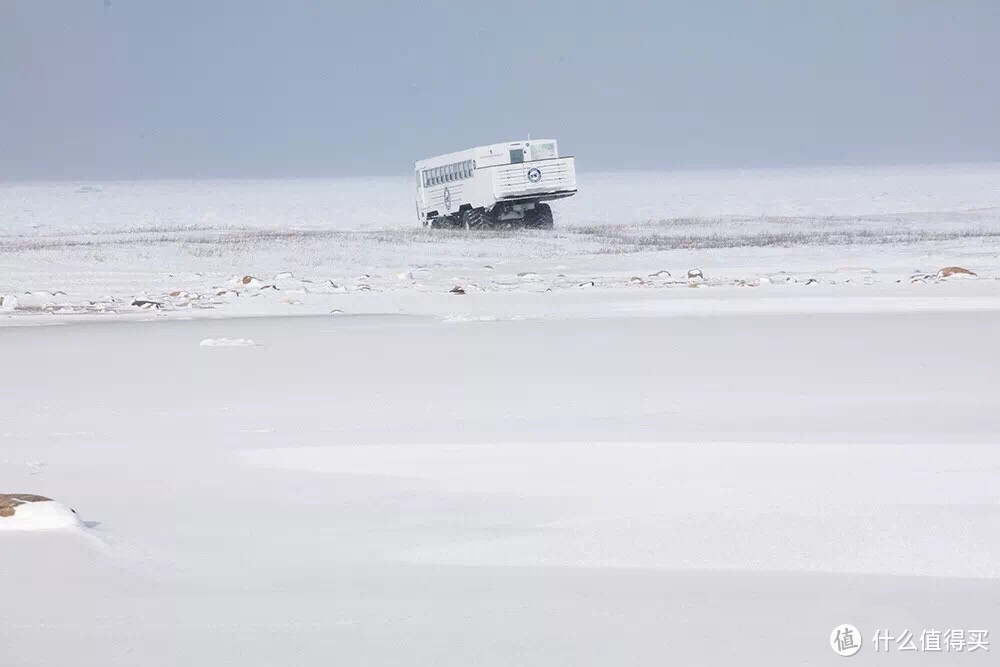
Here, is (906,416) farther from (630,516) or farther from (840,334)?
(840,334)

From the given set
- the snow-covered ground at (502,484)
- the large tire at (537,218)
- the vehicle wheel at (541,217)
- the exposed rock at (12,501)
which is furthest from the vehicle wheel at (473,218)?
the exposed rock at (12,501)

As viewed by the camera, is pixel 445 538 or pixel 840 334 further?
pixel 840 334

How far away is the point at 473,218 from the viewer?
40.0 meters

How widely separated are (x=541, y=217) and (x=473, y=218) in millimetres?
2001

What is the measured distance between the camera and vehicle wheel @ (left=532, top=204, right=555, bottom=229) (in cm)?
4028

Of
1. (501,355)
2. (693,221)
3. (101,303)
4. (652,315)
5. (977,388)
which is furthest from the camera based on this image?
(693,221)

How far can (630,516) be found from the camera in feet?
18.0

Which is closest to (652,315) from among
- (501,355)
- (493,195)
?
(501,355)

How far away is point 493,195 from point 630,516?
34001 millimetres

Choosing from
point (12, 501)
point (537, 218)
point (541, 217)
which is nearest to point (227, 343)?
point (12, 501)

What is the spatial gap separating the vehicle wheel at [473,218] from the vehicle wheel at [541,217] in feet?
5.16

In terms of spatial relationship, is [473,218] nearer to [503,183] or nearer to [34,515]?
[503,183]

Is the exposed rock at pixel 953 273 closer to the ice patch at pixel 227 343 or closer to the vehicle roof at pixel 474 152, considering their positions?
the ice patch at pixel 227 343

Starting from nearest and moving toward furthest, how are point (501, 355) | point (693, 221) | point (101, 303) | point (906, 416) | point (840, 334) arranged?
point (906, 416) → point (501, 355) → point (840, 334) → point (101, 303) → point (693, 221)
